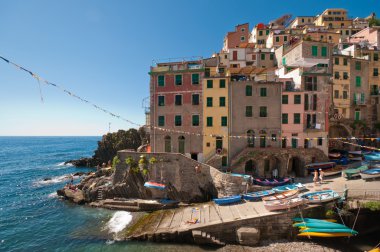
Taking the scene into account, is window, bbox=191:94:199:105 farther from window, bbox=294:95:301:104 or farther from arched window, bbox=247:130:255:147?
window, bbox=294:95:301:104

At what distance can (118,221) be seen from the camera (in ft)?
80.0

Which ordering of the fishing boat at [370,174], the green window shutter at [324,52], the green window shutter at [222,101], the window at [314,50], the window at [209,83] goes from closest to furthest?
the fishing boat at [370,174] → the green window shutter at [222,101] → the window at [209,83] → the window at [314,50] → the green window shutter at [324,52]

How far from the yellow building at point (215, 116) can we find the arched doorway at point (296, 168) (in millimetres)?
10016

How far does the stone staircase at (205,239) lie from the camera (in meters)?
19.0

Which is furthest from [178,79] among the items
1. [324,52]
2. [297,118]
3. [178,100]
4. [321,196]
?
[324,52]

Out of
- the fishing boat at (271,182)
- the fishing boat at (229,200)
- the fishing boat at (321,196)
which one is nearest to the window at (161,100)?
the fishing boat at (229,200)

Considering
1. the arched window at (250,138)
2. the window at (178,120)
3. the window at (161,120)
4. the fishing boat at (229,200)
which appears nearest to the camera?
the fishing boat at (229,200)

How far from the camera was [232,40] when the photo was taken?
56500 mm

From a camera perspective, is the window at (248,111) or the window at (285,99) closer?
the window at (285,99)

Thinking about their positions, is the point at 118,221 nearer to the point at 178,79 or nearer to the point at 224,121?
the point at 224,121

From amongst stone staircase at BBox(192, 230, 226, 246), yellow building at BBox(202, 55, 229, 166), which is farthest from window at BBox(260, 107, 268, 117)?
stone staircase at BBox(192, 230, 226, 246)

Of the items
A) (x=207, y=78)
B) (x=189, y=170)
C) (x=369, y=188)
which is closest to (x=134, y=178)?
(x=189, y=170)

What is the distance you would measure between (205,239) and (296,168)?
1895 centimetres

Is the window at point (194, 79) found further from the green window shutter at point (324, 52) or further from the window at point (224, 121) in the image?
the green window shutter at point (324, 52)
